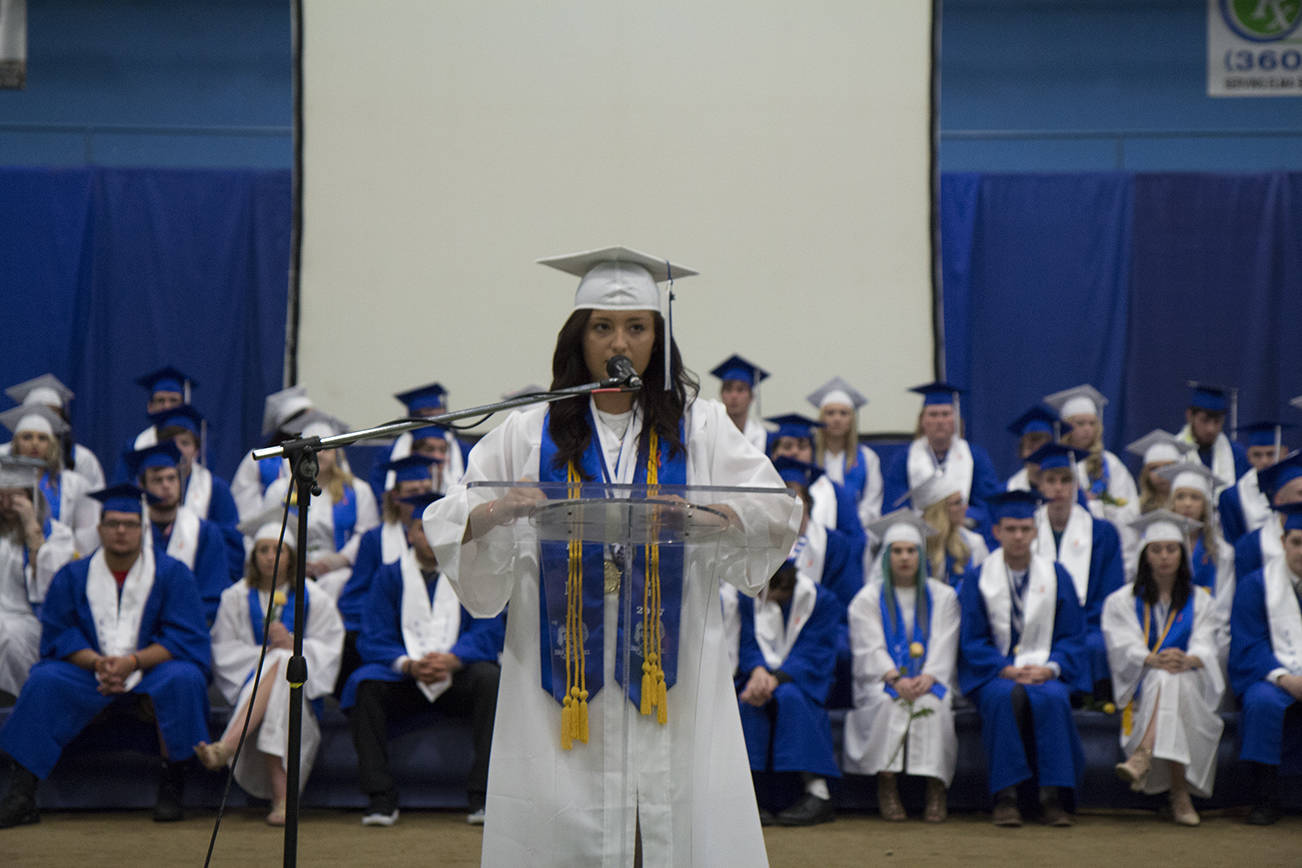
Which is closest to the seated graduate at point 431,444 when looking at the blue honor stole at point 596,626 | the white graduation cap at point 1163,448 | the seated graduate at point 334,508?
the seated graduate at point 334,508

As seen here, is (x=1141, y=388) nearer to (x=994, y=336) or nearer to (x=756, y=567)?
(x=994, y=336)

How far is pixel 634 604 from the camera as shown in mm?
2514

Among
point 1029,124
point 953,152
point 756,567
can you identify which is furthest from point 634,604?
point 1029,124

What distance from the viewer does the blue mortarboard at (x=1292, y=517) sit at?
20.6 feet

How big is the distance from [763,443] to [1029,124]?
17.1ft

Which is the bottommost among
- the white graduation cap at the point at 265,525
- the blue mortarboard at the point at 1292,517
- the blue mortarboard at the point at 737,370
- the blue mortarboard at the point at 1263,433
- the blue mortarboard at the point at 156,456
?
the white graduation cap at the point at 265,525

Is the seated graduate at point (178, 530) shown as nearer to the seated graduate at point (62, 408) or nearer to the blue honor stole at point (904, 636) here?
the seated graduate at point (62, 408)

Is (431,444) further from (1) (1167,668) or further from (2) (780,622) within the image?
(1) (1167,668)

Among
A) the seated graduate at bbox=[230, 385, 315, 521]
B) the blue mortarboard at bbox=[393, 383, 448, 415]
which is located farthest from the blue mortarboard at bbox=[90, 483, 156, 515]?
the blue mortarboard at bbox=[393, 383, 448, 415]

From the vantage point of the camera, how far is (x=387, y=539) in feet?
21.7

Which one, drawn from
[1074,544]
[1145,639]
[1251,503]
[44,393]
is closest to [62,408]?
[44,393]

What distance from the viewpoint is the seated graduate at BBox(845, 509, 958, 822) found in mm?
5852

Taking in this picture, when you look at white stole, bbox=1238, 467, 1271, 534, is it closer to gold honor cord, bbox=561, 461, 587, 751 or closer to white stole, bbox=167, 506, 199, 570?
white stole, bbox=167, 506, 199, 570

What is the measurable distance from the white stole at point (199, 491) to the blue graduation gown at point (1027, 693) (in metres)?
3.83
